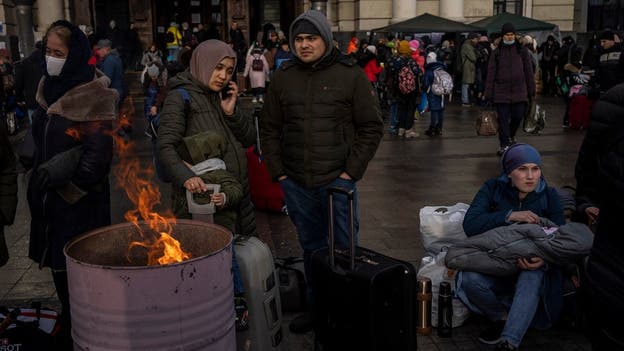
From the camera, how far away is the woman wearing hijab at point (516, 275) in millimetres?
3998

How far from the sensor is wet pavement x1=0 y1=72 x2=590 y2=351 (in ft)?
13.9

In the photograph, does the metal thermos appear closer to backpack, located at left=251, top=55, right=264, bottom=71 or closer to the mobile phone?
the mobile phone

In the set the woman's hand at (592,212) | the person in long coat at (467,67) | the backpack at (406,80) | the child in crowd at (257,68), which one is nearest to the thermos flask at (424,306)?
→ the woman's hand at (592,212)

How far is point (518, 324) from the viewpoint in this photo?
3.94 m

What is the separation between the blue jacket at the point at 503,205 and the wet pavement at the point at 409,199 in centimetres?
67

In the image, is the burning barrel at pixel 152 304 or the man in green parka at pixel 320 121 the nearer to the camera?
the burning barrel at pixel 152 304

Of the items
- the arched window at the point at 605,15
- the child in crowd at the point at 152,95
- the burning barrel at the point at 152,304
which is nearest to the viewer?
the burning barrel at the point at 152,304

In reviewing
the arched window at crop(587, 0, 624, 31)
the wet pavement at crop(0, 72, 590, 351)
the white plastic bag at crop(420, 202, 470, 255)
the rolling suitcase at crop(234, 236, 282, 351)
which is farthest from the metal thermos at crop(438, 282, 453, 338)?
the arched window at crop(587, 0, 624, 31)

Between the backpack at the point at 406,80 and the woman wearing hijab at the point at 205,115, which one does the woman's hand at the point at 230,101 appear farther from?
the backpack at the point at 406,80

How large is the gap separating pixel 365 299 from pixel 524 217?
135 centimetres

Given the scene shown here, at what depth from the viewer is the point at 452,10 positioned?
934 inches

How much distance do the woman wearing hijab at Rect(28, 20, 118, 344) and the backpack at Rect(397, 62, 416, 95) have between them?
8996 millimetres

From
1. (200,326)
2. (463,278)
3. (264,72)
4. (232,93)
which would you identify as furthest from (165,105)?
(264,72)

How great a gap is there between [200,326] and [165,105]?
177cm
